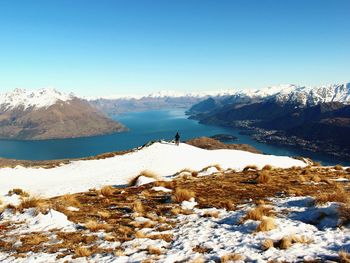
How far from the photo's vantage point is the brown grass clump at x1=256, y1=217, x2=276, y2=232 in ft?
38.1

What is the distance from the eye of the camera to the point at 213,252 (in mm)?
10367

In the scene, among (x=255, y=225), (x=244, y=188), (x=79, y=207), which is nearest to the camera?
(x=255, y=225)

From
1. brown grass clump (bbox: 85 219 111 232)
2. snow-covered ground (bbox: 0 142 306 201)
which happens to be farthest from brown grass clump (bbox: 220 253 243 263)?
snow-covered ground (bbox: 0 142 306 201)

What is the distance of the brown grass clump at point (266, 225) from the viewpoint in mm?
11602

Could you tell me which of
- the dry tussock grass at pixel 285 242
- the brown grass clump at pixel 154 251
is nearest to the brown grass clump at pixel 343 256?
the dry tussock grass at pixel 285 242

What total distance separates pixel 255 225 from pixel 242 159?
29.6m

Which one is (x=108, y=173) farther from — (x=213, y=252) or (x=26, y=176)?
(x=213, y=252)

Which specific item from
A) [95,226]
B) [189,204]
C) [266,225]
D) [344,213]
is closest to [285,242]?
[266,225]

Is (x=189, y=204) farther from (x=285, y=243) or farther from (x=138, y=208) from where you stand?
(x=285, y=243)

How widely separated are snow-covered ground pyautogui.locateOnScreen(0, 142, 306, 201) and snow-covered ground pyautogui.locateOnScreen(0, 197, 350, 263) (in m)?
14.1

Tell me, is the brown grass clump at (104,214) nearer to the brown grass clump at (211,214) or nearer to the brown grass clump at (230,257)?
the brown grass clump at (211,214)

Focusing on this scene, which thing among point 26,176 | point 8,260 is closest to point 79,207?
point 8,260

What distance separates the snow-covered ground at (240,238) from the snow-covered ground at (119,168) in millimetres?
14066

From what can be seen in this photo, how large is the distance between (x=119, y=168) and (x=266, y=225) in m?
26.1
